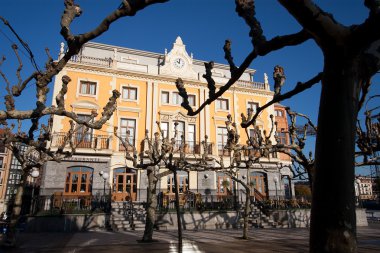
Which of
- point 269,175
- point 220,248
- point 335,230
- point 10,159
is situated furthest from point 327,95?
point 10,159

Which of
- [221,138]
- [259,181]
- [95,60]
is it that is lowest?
[259,181]

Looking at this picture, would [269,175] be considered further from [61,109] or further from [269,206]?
[61,109]

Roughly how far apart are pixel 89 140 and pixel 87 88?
14.2 ft

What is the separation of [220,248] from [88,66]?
57.3 ft

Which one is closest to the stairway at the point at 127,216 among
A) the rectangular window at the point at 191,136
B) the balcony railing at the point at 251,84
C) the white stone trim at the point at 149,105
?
the white stone trim at the point at 149,105

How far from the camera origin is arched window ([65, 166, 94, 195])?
61.6ft

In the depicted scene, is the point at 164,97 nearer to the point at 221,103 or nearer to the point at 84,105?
the point at 221,103

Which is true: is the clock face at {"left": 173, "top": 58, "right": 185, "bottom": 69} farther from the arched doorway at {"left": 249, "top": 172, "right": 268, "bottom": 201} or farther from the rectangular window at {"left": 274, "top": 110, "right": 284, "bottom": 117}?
the rectangular window at {"left": 274, "top": 110, "right": 284, "bottom": 117}

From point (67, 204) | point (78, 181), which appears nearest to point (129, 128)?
point (78, 181)

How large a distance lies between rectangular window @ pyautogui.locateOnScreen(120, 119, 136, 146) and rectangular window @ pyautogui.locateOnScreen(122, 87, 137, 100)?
2020mm

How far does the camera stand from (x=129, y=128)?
2167 cm

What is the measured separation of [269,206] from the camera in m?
19.9

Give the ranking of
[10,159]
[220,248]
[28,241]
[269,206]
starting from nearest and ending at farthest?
[220,248] < [28,241] < [269,206] < [10,159]

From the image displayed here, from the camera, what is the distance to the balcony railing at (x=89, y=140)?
1889 centimetres
